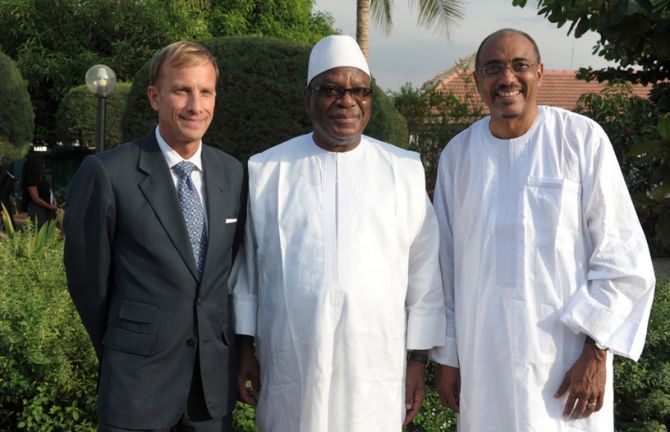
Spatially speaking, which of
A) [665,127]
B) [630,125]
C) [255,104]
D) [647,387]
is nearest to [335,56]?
[665,127]

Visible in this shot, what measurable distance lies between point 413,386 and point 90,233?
1.37m

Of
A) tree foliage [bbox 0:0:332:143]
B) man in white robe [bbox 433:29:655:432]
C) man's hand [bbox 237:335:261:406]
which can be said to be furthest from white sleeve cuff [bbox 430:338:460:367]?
tree foliage [bbox 0:0:332:143]

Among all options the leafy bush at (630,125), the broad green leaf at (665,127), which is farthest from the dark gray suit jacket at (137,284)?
the leafy bush at (630,125)

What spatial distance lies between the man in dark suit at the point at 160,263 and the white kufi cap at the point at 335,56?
44 centimetres

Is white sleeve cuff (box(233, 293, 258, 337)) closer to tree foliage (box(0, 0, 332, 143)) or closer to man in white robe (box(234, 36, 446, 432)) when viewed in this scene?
man in white robe (box(234, 36, 446, 432))

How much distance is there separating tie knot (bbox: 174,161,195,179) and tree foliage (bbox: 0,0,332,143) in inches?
763

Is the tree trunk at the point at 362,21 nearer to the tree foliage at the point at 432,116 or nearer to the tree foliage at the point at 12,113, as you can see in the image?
the tree foliage at the point at 432,116

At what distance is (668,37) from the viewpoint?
4371mm

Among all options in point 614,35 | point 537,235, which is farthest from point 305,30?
point 537,235

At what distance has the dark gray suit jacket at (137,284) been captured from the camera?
2.76 m

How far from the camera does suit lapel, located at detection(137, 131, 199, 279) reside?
9.17ft

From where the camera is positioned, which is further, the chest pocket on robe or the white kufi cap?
the white kufi cap

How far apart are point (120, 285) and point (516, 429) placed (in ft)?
4.95

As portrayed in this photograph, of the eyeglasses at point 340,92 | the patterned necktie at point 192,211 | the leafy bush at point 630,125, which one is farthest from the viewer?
the leafy bush at point 630,125
